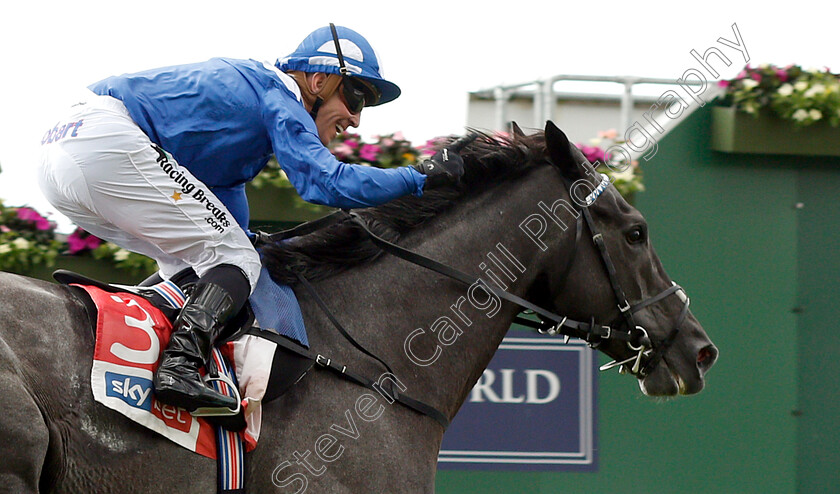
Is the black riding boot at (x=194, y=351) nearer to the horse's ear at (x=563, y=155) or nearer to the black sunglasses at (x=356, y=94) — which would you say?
the black sunglasses at (x=356, y=94)

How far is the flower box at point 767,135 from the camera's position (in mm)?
5734

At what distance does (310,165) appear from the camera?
2.75m

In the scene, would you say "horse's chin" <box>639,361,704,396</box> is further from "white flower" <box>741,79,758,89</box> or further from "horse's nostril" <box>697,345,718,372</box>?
"white flower" <box>741,79,758,89</box>

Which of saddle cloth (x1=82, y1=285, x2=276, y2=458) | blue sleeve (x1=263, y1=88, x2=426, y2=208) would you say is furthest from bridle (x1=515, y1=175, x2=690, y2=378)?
saddle cloth (x1=82, y1=285, x2=276, y2=458)

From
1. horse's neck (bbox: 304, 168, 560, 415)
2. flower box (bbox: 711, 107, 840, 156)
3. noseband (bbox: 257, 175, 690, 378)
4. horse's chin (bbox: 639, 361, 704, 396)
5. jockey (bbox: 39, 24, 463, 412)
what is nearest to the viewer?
jockey (bbox: 39, 24, 463, 412)

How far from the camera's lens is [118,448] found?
242 cm

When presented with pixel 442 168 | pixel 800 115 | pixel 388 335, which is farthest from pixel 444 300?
pixel 800 115

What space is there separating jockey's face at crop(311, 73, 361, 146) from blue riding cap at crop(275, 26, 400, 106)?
53mm

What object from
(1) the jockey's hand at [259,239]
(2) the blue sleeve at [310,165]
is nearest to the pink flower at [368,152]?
(1) the jockey's hand at [259,239]

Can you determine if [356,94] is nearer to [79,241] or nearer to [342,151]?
[342,151]

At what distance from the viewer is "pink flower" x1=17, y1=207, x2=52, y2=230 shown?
4.82m

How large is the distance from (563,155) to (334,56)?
953mm

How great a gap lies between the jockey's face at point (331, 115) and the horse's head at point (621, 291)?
2.51ft

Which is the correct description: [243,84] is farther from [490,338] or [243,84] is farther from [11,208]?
[11,208]
